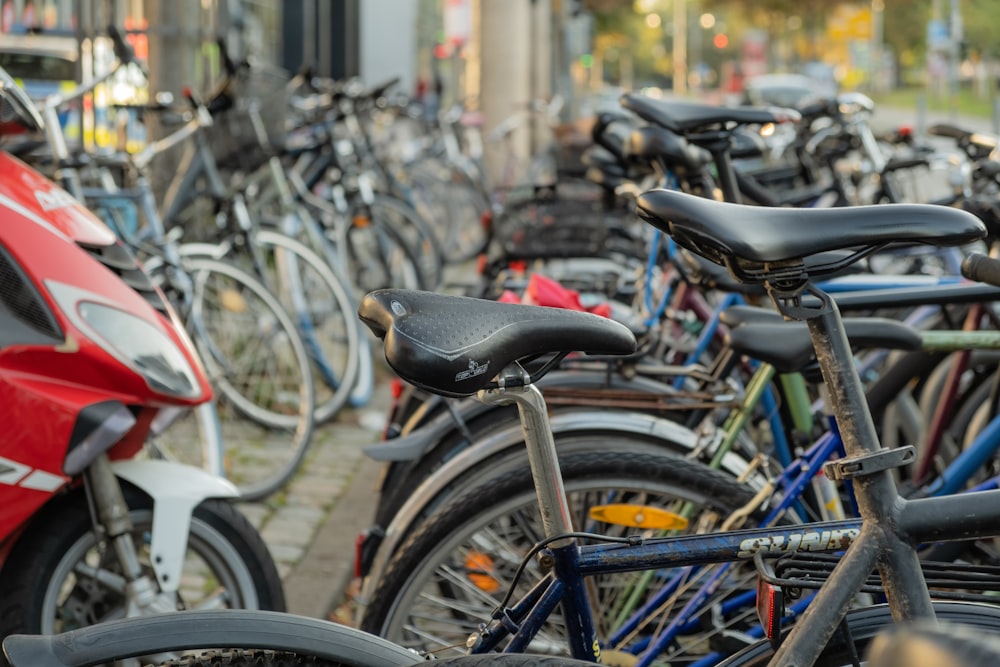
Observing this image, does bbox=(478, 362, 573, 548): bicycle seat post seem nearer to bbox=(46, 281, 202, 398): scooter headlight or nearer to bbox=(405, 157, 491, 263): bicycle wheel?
bbox=(46, 281, 202, 398): scooter headlight

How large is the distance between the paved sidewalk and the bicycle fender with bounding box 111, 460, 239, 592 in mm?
1224

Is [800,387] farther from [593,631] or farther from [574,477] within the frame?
[593,631]

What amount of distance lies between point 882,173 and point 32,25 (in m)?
4.24

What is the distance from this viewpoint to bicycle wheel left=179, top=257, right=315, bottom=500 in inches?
185

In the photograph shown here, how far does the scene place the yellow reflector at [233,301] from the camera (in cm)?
478

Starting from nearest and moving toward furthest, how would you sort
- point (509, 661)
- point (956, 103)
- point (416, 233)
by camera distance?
point (509, 661) < point (416, 233) < point (956, 103)

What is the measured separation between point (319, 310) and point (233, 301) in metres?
0.80

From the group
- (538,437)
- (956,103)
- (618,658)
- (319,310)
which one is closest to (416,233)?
(319,310)

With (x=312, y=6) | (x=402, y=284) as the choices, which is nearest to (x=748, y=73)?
(x=312, y=6)

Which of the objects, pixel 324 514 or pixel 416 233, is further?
pixel 416 233

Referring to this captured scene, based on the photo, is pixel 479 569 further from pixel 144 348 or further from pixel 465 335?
pixel 465 335

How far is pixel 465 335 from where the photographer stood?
5.41 ft

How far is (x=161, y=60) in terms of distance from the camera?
635cm

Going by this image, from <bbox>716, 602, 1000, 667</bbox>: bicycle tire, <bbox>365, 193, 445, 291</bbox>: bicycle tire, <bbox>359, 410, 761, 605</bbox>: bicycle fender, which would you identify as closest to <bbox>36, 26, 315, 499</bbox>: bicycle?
<bbox>359, 410, 761, 605</bbox>: bicycle fender
